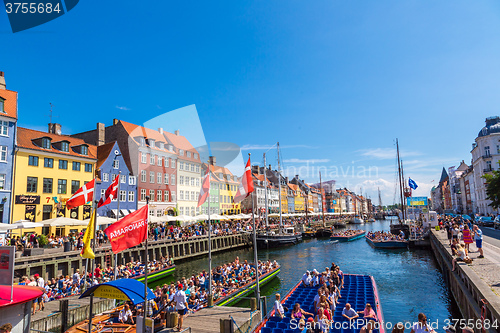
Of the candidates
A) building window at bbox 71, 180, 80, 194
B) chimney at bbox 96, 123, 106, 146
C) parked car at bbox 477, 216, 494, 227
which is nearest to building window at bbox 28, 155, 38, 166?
building window at bbox 71, 180, 80, 194

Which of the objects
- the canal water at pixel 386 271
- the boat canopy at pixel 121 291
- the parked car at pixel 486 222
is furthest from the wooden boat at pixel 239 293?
the parked car at pixel 486 222

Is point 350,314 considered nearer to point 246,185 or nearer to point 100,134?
point 246,185

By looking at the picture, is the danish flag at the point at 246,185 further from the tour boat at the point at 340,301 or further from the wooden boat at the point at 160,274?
the wooden boat at the point at 160,274

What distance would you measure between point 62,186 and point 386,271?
37510 millimetres

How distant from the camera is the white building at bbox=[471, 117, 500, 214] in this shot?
75.5 m

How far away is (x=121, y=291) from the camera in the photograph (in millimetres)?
9250

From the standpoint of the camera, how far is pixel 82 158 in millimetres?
40812

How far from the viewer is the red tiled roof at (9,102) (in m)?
33.5

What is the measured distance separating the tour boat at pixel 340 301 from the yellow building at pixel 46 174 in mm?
30339

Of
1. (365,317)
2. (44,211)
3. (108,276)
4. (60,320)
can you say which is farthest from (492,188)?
(44,211)

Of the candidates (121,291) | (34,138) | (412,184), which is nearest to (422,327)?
(121,291)

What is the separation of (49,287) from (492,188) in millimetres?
60762

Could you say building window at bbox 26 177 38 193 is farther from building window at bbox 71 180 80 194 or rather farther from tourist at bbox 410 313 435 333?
tourist at bbox 410 313 435 333

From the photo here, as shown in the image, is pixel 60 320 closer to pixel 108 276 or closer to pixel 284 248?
pixel 108 276
